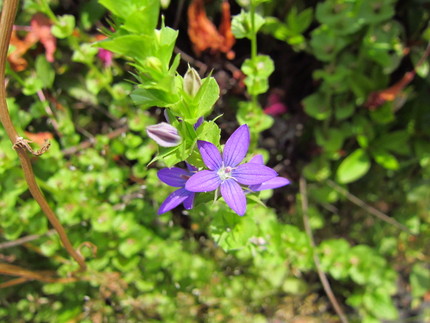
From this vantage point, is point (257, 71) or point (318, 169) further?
point (318, 169)

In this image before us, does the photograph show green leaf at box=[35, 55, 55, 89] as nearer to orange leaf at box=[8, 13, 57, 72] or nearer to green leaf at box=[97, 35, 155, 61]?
orange leaf at box=[8, 13, 57, 72]

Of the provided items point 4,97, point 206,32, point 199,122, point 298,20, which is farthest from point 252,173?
point 298,20

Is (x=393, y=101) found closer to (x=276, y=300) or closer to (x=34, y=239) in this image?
(x=276, y=300)

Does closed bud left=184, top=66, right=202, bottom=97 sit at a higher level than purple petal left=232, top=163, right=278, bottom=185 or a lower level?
higher

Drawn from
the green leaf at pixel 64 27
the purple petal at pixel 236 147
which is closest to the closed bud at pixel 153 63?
the purple petal at pixel 236 147

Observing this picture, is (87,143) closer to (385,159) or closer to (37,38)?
(37,38)

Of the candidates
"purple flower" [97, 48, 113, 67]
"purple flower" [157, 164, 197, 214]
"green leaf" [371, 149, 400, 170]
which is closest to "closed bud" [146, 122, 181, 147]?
"purple flower" [157, 164, 197, 214]
